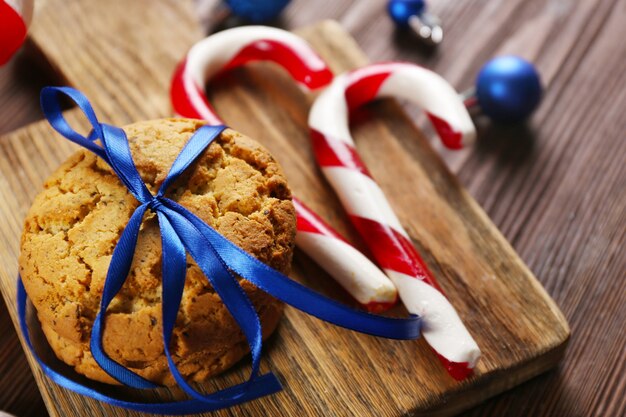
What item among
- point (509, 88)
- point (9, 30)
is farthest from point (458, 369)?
point (9, 30)

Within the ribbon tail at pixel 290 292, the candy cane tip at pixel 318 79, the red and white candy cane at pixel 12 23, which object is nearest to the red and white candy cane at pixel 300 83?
the candy cane tip at pixel 318 79

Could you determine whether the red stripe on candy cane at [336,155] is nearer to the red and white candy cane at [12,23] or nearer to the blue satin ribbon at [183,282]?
the blue satin ribbon at [183,282]

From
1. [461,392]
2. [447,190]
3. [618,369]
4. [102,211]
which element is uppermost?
[102,211]

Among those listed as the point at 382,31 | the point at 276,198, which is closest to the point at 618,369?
the point at 276,198

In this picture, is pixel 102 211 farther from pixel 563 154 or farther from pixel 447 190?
pixel 563 154

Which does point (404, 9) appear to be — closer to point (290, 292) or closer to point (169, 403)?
point (290, 292)

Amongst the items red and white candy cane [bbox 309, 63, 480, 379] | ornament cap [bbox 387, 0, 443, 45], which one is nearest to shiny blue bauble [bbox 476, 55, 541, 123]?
red and white candy cane [bbox 309, 63, 480, 379]
